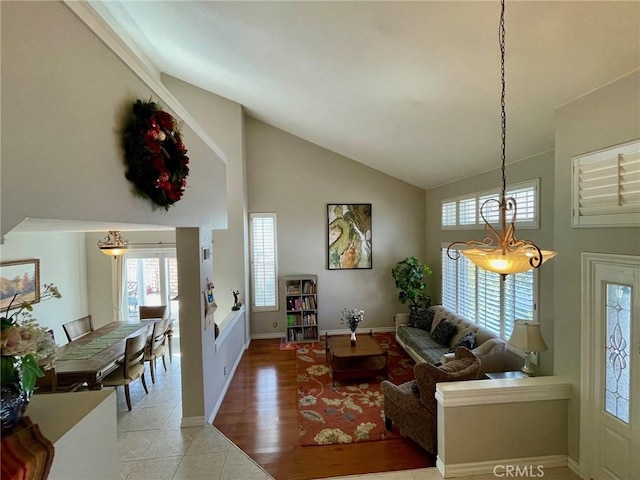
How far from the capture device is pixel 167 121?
2070 mm

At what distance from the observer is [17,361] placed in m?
1.08

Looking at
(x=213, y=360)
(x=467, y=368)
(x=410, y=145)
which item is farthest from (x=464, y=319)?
(x=213, y=360)

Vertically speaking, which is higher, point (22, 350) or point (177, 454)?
point (22, 350)

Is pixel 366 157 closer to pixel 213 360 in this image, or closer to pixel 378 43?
pixel 378 43

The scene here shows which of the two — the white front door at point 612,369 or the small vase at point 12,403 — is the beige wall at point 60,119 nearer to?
the small vase at point 12,403

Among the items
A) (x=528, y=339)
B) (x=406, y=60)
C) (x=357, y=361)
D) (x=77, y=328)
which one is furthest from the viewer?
(x=357, y=361)

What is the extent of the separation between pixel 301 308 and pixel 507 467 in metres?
4.37

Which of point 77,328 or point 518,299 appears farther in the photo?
point 77,328

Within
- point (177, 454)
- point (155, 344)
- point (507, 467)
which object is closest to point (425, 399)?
point (507, 467)

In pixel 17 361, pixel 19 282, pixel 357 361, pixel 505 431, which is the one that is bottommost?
pixel 357 361

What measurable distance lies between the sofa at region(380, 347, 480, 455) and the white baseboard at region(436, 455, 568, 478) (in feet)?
0.83

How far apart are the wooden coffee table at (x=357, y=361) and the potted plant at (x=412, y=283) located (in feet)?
5.19

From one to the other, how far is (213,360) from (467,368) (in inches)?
121

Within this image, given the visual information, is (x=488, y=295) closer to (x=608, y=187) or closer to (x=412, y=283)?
(x=412, y=283)
